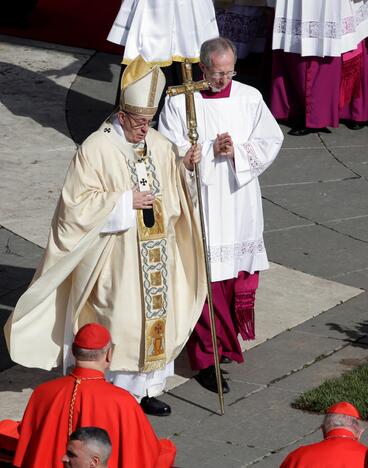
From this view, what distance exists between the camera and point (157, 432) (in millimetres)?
7629

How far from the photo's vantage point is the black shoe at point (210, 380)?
816 cm

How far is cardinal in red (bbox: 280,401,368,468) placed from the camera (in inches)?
216

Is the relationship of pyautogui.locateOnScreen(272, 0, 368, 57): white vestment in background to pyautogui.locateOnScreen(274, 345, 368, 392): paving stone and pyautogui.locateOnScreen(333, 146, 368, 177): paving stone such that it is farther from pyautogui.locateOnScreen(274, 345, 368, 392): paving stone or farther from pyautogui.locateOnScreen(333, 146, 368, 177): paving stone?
pyautogui.locateOnScreen(274, 345, 368, 392): paving stone

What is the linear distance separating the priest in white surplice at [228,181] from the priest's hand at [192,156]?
18 cm

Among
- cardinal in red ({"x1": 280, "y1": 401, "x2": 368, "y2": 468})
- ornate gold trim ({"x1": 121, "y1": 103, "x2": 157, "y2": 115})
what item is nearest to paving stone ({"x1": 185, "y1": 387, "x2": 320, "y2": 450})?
ornate gold trim ({"x1": 121, "y1": 103, "x2": 157, "y2": 115})

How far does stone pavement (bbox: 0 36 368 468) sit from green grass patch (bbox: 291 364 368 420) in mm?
91

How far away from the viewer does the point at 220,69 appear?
305 inches

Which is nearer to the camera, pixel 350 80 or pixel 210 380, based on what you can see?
pixel 210 380

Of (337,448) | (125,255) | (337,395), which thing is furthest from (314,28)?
(337,448)

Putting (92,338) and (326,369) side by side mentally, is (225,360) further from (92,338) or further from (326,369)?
(92,338)

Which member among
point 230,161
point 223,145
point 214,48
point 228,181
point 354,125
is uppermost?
point 214,48

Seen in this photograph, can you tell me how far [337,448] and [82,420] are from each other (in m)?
1.15

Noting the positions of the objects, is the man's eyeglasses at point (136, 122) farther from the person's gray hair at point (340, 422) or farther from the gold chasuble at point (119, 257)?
the person's gray hair at point (340, 422)

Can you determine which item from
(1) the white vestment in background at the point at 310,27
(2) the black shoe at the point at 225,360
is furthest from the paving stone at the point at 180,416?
(1) the white vestment in background at the point at 310,27
